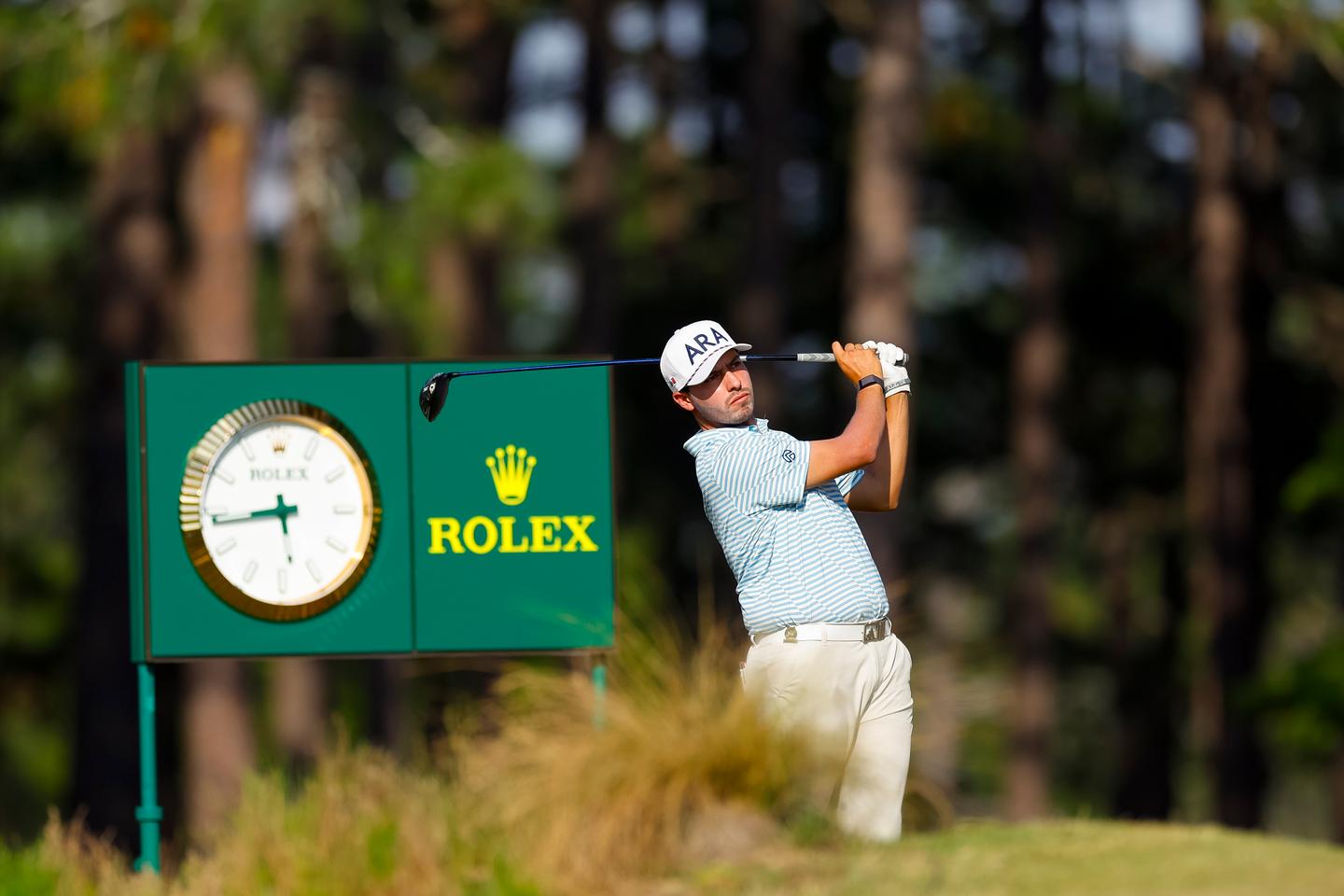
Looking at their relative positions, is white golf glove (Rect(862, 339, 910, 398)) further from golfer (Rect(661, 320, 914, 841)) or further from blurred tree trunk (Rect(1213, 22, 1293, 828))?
blurred tree trunk (Rect(1213, 22, 1293, 828))

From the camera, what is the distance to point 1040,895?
724 centimetres

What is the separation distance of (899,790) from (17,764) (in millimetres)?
25595

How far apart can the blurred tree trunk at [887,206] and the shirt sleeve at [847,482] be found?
919cm

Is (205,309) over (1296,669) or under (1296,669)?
over

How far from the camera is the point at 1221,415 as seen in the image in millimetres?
25203

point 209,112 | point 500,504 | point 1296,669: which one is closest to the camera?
point 500,504

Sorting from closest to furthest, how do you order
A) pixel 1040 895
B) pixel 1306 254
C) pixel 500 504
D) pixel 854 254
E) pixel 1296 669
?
1. pixel 1040 895
2. pixel 500 504
3. pixel 854 254
4. pixel 1296 669
5. pixel 1306 254

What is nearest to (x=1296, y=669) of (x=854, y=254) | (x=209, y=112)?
(x=854, y=254)

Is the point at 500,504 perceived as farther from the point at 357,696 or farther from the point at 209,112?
the point at 357,696

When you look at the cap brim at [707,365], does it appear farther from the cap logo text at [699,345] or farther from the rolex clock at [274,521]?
the rolex clock at [274,521]

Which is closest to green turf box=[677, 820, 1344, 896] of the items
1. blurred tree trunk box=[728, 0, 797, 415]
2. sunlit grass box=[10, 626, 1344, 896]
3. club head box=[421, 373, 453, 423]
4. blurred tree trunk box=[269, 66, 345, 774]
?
sunlit grass box=[10, 626, 1344, 896]

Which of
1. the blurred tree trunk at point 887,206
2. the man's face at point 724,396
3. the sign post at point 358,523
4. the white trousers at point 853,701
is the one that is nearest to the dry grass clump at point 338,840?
the sign post at point 358,523

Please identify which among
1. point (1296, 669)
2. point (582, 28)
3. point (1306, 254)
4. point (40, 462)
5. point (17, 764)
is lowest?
point (17, 764)

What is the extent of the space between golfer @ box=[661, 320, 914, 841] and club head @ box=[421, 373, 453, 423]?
4.34 feet
